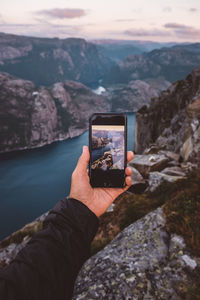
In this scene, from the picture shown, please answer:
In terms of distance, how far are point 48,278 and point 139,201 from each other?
38.3ft

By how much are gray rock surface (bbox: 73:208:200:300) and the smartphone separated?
3.18m

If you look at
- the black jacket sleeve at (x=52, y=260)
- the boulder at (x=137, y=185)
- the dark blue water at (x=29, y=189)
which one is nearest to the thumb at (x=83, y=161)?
the black jacket sleeve at (x=52, y=260)

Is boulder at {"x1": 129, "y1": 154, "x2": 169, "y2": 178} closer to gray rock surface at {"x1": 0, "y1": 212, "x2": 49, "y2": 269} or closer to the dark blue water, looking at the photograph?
gray rock surface at {"x1": 0, "y1": 212, "x2": 49, "y2": 269}

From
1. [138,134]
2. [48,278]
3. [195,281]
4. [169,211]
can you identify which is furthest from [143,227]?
[138,134]

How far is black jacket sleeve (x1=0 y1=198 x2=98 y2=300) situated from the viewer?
122 inches

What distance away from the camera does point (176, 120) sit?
50.8m

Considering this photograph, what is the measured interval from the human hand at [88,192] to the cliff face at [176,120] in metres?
19.5

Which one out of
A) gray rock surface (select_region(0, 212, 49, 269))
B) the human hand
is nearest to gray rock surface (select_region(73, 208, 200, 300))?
the human hand

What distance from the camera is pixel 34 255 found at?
134 inches

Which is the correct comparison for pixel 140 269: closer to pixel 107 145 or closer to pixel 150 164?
pixel 107 145

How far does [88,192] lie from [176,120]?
4983 cm

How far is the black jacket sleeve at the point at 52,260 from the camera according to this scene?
10.1 feet

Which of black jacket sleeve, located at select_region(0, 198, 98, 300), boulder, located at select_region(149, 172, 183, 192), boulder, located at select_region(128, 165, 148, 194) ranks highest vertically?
black jacket sleeve, located at select_region(0, 198, 98, 300)

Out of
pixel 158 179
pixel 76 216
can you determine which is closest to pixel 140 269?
pixel 76 216
